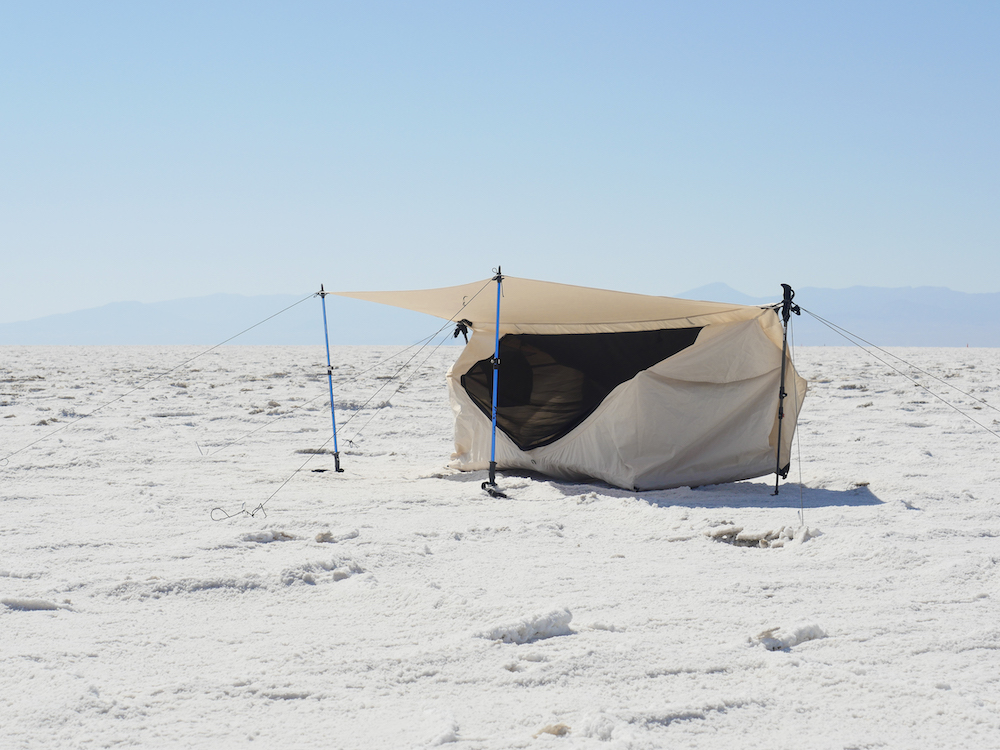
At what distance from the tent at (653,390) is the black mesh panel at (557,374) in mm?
12

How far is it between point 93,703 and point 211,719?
15.6 inches

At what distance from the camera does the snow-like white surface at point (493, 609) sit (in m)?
2.60

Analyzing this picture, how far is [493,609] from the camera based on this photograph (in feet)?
11.8

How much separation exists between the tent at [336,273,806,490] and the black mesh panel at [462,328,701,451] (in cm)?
1

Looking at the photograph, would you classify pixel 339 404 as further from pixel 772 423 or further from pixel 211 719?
pixel 211 719

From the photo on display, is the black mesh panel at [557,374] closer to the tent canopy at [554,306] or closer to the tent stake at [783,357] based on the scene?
the tent canopy at [554,306]

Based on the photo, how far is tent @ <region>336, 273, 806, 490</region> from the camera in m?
6.37

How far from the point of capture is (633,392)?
6.36 m

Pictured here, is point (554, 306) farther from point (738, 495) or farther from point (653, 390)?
point (738, 495)

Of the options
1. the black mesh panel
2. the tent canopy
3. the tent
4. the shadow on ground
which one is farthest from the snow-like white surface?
the tent canopy

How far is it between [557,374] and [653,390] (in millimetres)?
1021

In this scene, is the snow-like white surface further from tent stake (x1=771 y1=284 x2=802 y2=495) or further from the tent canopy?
the tent canopy

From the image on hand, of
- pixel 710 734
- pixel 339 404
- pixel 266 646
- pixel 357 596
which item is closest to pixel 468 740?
pixel 710 734

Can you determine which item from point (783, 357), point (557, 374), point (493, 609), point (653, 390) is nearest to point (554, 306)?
point (557, 374)
